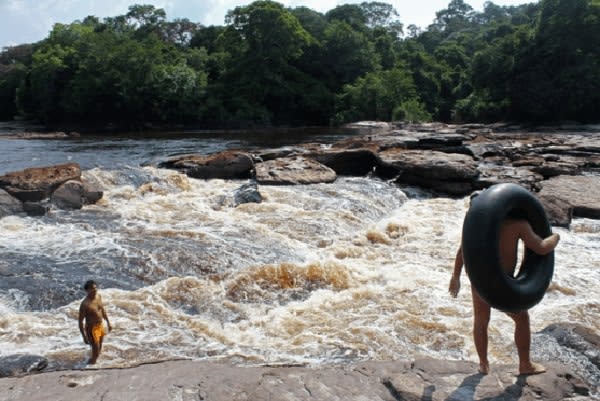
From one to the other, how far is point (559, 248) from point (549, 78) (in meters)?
30.3

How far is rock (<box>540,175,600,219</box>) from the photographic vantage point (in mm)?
11023

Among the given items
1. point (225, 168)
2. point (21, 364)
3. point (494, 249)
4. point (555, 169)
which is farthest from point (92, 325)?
point (555, 169)

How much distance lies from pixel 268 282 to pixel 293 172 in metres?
6.80

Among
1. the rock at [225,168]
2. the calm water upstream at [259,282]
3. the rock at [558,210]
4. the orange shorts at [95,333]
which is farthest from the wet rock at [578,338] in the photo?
the rock at [225,168]

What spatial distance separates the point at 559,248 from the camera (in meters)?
8.91

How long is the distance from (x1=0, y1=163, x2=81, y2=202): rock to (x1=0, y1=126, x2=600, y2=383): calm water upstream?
680 mm

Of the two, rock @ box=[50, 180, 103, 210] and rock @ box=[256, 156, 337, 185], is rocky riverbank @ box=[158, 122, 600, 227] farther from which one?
rock @ box=[50, 180, 103, 210]

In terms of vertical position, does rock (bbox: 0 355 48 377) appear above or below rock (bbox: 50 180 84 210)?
below

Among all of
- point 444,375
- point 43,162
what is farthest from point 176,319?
point 43,162

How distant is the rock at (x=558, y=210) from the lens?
10.3m

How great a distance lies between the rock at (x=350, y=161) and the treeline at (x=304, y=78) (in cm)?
2411

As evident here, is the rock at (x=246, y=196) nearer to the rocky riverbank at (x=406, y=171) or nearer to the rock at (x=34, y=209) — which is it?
the rocky riverbank at (x=406, y=171)

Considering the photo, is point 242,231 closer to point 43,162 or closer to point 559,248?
point 559,248

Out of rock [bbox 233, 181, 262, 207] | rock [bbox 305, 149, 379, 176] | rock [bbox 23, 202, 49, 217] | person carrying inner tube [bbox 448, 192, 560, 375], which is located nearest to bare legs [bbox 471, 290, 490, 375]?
person carrying inner tube [bbox 448, 192, 560, 375]
